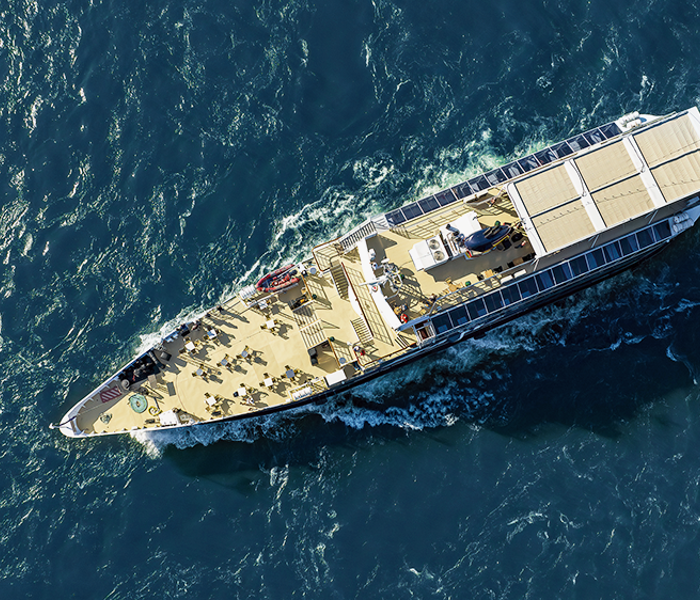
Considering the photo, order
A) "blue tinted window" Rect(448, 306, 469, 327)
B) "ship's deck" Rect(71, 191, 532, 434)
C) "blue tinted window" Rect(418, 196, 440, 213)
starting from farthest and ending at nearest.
→ "blue tinted window" Rect(418, 196, 440, 213) < "ship's deck" Rect(71, 191, 532, 434) < "blue tinted window" Rect(448, 306, 469, 327)

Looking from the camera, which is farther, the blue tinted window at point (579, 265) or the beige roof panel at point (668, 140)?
the blue tinted window at point (579, 265)

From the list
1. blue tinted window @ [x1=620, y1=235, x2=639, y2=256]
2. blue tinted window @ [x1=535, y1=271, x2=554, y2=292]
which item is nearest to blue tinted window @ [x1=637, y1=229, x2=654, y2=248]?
blue tinted window @ [x1=620, y1=235, x2=639, y2=256]

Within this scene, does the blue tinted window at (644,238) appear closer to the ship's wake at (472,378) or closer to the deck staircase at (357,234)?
the ship's wake at (472,378)

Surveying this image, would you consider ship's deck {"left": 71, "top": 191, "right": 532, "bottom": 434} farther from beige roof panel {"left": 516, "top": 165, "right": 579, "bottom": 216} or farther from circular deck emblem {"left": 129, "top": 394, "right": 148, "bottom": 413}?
beige roof panel {"left": 516, "top": 165, "right": 579, "bottom": 216}

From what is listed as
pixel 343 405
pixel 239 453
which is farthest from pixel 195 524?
pixel 343 405

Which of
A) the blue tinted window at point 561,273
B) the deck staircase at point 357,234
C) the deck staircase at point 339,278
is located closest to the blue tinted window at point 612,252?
the blue tinted window at point 561,273

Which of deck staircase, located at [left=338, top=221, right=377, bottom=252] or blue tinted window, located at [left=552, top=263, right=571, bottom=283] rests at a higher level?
deck staircase, located at [left=338, top=221, right=377, bottom=252]
